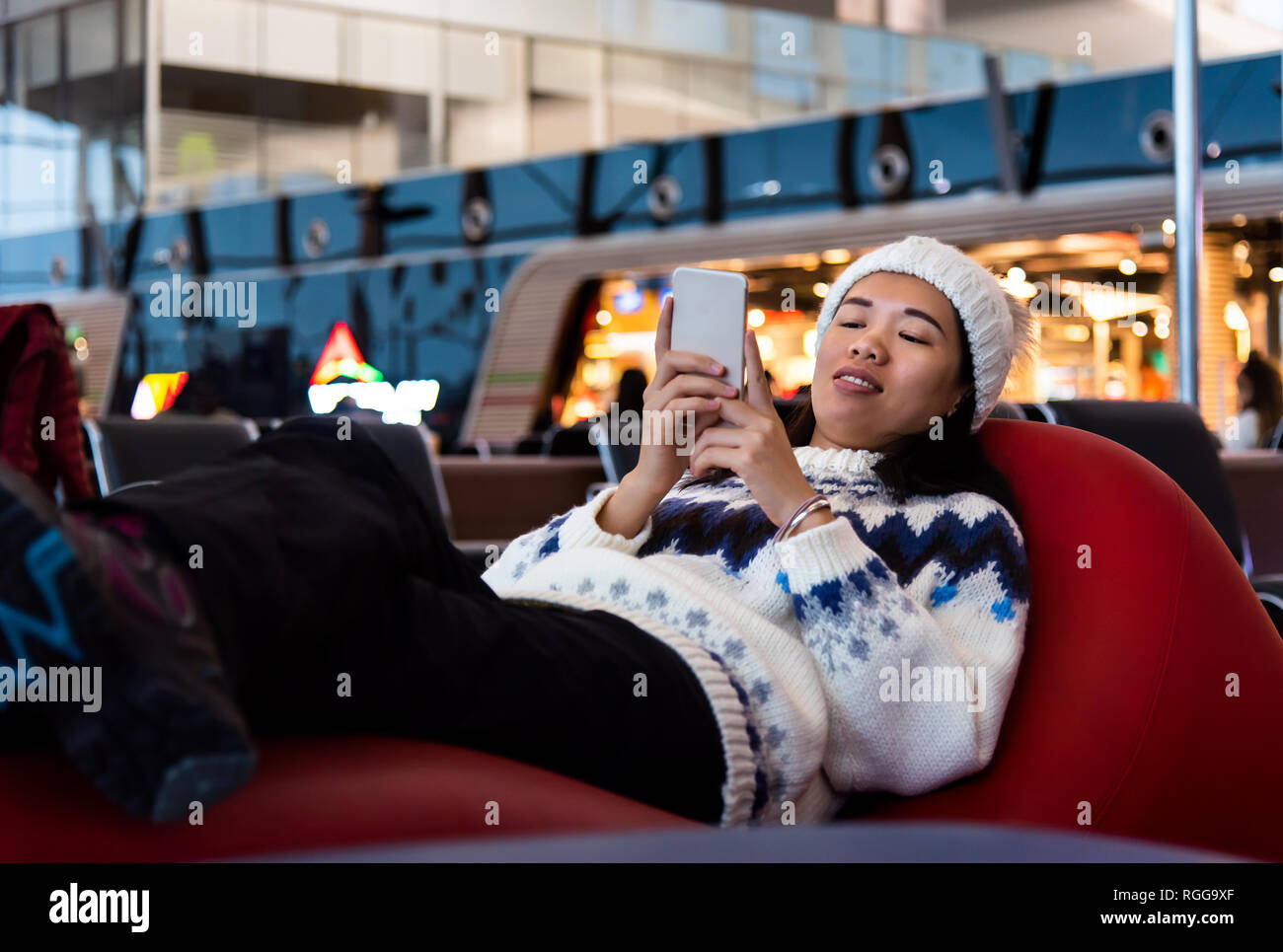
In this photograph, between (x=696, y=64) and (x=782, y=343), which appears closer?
(x=782, y=343)

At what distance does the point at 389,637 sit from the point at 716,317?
2.32ft

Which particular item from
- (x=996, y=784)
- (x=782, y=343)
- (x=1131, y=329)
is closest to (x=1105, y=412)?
(x=996, y=784)

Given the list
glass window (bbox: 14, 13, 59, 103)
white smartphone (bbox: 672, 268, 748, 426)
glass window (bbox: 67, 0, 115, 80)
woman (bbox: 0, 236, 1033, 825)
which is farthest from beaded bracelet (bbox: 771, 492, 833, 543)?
glass window (bbox: 14, 13, 59, 103)

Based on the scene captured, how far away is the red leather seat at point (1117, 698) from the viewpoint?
1605 mm

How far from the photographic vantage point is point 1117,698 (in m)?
1.67

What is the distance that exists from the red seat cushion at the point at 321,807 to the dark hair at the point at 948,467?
80cm

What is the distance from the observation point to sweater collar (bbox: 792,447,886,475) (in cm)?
200

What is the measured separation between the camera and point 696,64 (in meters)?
16.1

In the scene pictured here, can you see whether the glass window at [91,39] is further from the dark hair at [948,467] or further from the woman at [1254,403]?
the dark hair at [948,467]

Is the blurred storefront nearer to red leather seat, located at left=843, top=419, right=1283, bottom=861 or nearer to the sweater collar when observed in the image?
the sweater collar

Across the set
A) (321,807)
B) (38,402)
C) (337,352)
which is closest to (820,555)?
(321,807)

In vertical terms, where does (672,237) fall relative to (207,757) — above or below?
above
